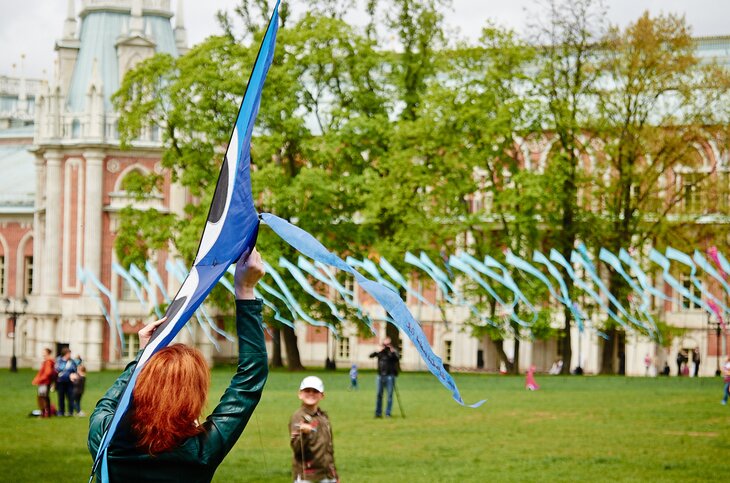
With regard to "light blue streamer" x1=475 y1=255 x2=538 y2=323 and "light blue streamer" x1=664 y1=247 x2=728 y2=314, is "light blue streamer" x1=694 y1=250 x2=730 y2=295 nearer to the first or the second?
"light blue streamer" x1=664 y1=247 x2=728 y2=314

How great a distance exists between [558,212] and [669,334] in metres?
6.42

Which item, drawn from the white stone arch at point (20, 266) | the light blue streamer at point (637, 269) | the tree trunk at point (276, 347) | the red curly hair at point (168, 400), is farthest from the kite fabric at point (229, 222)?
the white stone arch at point (20, 266)

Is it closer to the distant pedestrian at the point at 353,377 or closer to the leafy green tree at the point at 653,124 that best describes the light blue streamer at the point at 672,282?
the leafy green tree at the point at 653,124

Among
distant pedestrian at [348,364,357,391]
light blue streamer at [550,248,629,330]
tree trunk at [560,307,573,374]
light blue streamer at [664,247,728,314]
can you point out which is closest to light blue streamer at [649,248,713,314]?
light blue streamer at [664,247,728,314]

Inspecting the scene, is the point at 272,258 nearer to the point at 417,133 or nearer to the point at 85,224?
the point at 417,133

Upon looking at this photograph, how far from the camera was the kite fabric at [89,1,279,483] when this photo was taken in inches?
209

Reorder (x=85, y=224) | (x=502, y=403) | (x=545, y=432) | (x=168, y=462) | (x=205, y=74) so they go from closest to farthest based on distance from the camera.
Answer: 1. (x=168, y=462)
2. (x=545, y=432)
3. (x=502, y=403)
4. (x=205, y=74)
5. (x=85, y=224)

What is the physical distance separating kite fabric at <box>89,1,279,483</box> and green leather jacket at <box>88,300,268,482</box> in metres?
0.21

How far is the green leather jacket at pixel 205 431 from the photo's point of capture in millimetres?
4855

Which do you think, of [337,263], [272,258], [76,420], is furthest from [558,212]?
[337,263]

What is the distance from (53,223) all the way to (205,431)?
64485 mm

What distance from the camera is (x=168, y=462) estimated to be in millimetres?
4836

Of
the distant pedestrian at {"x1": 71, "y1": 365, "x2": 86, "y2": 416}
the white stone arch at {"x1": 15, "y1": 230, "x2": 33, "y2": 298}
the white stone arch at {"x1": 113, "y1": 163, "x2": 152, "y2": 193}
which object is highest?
the white stone arch at {"x1": 113, "y1": 163, "x2": 152, "y2": 193}

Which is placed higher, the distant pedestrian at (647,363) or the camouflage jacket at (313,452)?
the camouflage jacket at (313,452)
